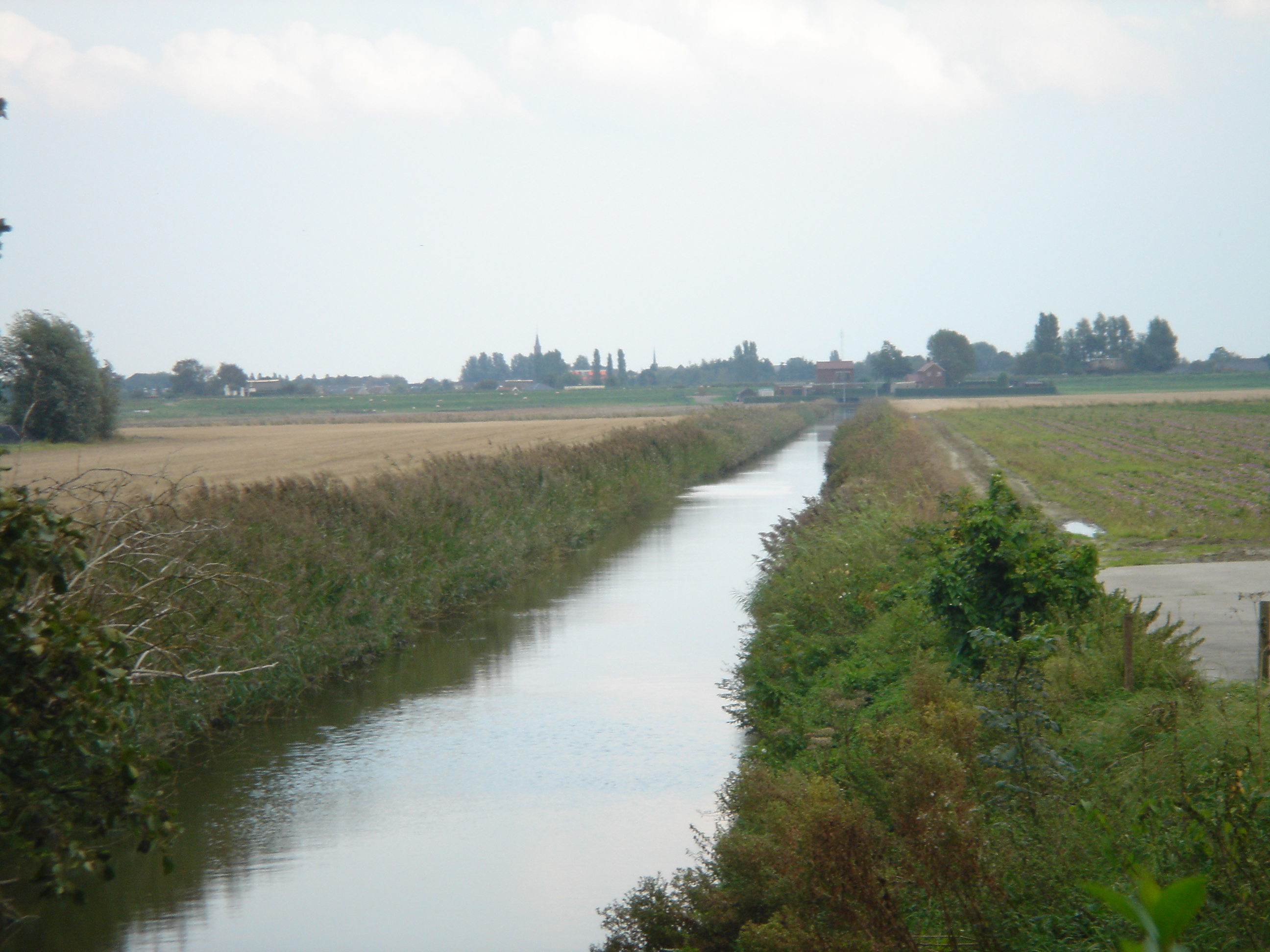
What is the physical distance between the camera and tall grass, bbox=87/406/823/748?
1039cm

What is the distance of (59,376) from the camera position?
48562 millimetres

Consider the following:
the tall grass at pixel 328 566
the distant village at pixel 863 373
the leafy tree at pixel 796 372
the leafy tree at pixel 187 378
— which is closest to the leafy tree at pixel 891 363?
the distant village at pixel 863 373

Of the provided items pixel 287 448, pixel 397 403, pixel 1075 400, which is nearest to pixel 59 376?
pixel 287 448

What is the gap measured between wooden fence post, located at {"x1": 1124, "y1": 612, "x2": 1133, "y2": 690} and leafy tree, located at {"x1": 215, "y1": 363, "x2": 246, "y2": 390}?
155774mm

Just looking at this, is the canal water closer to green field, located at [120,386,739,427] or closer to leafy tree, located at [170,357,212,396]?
green field, located at [120,386,739,427]

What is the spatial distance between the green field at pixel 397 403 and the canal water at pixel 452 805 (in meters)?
86.3

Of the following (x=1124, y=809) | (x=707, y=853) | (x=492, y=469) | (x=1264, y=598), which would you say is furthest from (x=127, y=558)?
(x=492, y=469)

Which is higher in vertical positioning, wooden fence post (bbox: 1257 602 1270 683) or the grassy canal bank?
wooden fence post (bbox: 1257 602 1270 683)

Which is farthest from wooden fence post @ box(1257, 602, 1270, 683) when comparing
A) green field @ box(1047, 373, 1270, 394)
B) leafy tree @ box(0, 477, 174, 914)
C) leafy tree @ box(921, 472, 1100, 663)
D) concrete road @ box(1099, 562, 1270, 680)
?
green field @ box(1047, 373, 1270, 394)

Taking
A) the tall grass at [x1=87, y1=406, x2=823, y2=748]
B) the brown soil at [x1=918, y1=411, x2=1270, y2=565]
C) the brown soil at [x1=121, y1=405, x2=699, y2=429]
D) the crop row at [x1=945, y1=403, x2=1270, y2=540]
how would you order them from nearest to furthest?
the tall grass at [x1=87, y1=406, x2=823, y2=748], the brown soil at [x1=918, y1=411, x2=1270, y2=565], the crop row at [x1=945, y1=403, x2=1270, y2=540], the brown soil at [x1=121, y1=405, x2=699, y2=429]

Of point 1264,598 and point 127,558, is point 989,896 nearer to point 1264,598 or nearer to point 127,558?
point 127,558

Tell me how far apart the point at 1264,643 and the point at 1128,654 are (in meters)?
0.89

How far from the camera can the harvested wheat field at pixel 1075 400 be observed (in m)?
91.9

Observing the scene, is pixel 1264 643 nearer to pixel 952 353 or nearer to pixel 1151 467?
pixel 1151 467
